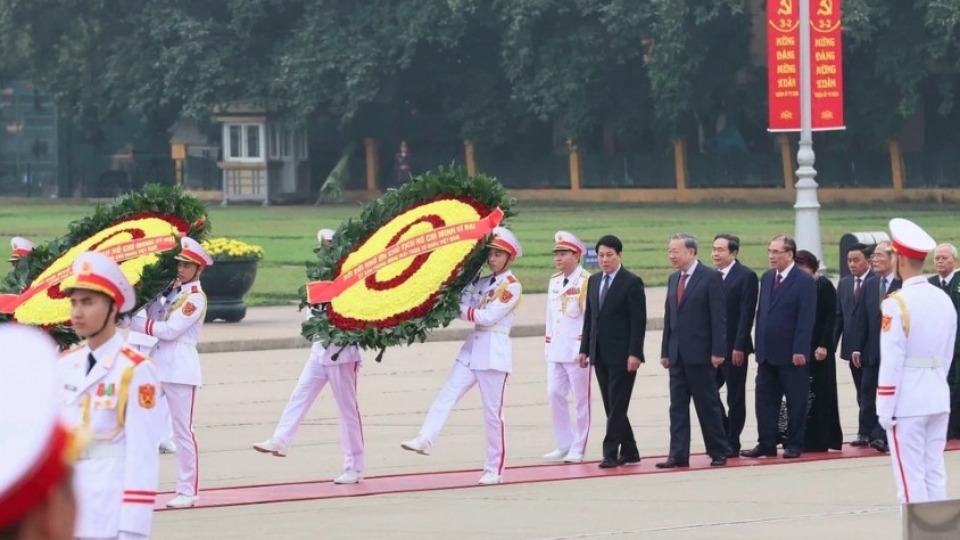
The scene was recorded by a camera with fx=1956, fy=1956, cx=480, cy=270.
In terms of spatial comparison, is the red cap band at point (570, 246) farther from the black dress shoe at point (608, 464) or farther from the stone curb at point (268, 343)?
the stone curb at point (268, 343)

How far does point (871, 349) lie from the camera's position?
13.7 metres

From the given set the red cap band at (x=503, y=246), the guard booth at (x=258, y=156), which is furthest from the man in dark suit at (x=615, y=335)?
the guard booth at (x=258, y=156)

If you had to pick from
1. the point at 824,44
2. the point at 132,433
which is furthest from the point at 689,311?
the point at 824,44

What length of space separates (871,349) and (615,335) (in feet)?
6.36

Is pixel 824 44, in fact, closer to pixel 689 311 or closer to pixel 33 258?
pixel 689 311

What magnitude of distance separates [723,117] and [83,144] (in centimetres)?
2395

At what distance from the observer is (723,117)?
190 ft

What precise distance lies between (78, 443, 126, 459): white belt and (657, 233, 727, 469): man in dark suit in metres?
7.06

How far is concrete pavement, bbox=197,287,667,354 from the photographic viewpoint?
71.3 ft

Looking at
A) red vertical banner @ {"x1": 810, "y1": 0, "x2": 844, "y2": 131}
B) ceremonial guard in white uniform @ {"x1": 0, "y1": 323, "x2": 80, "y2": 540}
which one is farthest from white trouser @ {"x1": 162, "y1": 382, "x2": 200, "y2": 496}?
red vertical banner @ {"x1": 810, "y1": 0, "x2": 844, "y2": 131}

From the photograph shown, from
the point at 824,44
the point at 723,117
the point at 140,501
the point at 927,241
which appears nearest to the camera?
the point at 140,501

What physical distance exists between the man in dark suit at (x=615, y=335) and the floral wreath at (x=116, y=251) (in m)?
2.66

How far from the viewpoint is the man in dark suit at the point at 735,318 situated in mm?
13445

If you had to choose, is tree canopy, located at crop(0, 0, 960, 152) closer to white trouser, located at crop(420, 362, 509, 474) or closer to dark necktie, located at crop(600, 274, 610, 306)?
dark necktie, located at crop(600, 274, 610, 306)
